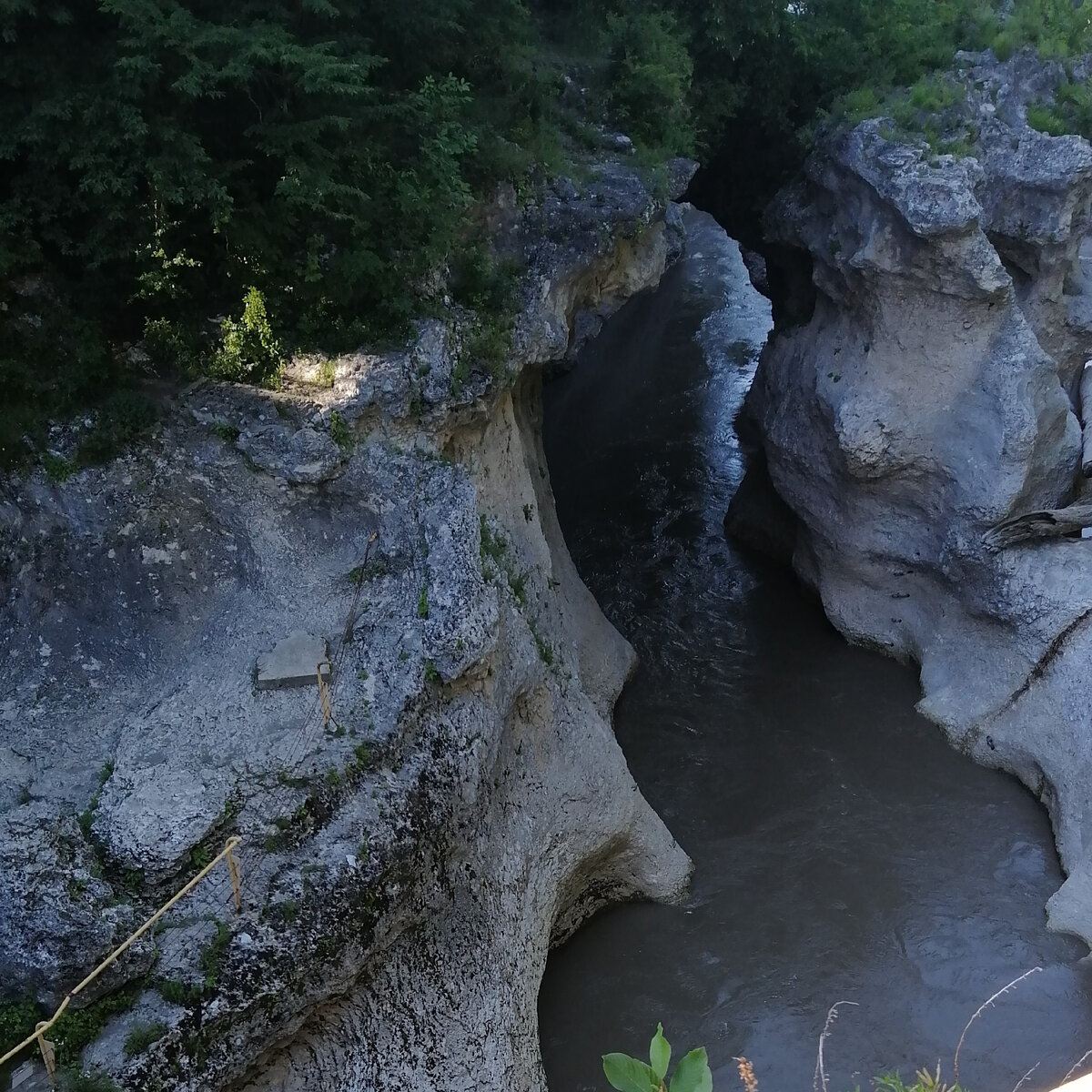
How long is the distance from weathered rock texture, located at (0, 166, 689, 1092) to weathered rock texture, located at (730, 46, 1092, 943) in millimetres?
4750

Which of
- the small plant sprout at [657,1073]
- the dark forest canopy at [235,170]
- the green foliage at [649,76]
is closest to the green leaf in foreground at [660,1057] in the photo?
the small plant sprout at [657,1073]

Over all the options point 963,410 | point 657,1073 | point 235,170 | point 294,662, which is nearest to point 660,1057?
point 657,1073

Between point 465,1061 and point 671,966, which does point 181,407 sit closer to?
point 465,1061

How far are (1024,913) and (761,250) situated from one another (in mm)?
9716

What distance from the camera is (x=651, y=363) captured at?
883 inches

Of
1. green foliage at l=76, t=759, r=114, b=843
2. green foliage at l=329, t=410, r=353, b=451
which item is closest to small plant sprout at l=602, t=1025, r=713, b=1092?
green foliage at l=76, t=759, r=114, b=843

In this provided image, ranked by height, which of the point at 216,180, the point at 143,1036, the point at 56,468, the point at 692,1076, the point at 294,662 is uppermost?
the point at 216,180

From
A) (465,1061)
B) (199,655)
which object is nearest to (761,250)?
(199,655)

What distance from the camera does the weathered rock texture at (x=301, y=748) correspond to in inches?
223

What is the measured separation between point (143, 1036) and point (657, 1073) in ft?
12.7

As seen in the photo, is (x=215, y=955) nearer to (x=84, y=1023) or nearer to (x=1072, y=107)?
(x=84, y=1023)

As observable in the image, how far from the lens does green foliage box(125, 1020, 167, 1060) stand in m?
5.25

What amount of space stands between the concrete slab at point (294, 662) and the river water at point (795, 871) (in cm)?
385

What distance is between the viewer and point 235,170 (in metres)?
7.08
